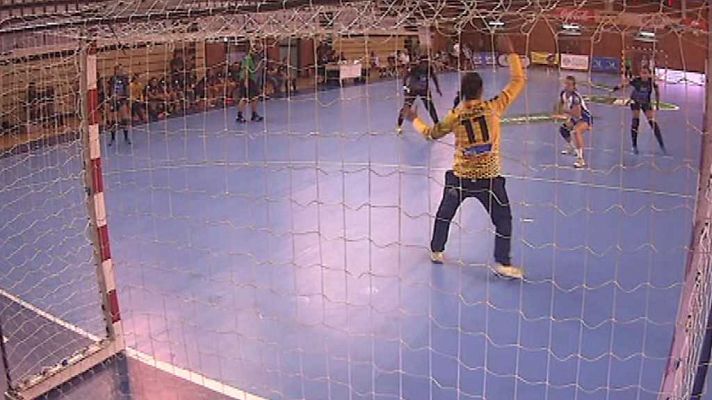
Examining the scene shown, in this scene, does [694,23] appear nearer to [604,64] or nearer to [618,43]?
[618,43]

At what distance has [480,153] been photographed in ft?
22.4

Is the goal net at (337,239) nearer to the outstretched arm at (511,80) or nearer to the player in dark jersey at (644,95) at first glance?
the player in dark jersey at (644,95)

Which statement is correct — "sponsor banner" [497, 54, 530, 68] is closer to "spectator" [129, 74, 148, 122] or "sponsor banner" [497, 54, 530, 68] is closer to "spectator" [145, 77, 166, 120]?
"spectator" [129, 74, 148, 122]

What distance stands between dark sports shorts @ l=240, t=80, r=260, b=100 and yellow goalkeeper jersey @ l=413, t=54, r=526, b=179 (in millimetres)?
8826

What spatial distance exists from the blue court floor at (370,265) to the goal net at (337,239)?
3cm

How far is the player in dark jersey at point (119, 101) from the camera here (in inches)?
532

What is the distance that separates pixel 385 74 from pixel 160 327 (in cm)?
1349

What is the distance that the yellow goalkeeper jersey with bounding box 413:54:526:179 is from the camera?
6.72 m

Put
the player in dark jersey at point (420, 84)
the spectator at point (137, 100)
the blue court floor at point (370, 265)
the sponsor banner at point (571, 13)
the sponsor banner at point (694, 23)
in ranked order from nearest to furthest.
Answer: the sponsor banner at point (694, 23), the sponsor banner at point (571, 13), the blue court floor at point (370, 265), the player in dark jersey at point (420, 84), the spectator at point (137, 100)

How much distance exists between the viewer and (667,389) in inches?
160

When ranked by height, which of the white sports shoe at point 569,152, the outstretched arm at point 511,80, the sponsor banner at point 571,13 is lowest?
the white sports shoe at point 569,152

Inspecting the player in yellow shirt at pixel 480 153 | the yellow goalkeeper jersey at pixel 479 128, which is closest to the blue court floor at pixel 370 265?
the player in yellow shirt at pixel 480 153

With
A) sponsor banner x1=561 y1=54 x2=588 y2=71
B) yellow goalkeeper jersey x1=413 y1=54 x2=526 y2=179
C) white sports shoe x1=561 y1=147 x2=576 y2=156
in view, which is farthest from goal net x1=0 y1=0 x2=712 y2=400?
sponsor banner x1=561 y1=54 x2=588 y2=71

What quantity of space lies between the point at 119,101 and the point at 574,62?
11.6 meters
